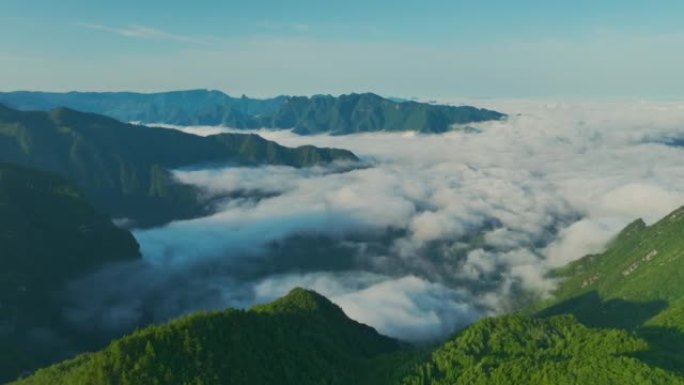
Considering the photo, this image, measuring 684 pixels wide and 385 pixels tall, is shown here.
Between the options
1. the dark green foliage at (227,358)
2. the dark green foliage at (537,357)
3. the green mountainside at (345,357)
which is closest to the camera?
the dark green foliage at (227,358)

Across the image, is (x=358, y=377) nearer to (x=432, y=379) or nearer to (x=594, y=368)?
(x=432, y=379)

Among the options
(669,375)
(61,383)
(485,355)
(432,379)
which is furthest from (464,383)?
(61,383)

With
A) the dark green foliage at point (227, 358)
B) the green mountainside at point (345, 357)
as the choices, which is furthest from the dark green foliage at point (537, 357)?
the dark green foliage at point (227, 358)

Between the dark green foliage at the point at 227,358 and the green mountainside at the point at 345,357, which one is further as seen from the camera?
the green mountainside at the point at 345,357

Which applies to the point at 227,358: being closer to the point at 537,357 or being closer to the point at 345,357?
the point at 345,357

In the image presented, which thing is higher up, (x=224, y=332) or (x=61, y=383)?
(x=224, y=332)

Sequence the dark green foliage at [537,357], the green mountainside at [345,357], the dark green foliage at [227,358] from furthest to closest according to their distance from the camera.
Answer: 1. the dark green foliage at [537,357]
2. the green mountainside at [345,357]
3. the dark green foliage at [227,358]

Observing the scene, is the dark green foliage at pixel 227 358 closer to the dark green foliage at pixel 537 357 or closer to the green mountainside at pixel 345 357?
the green mountainside at pixel 345 357
